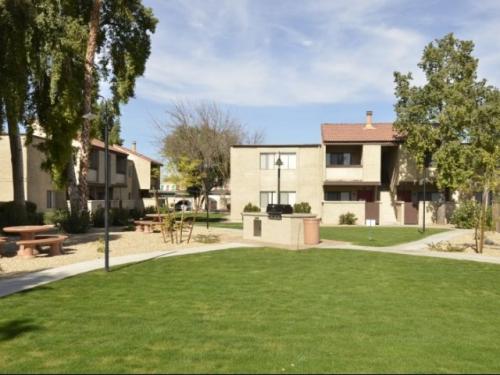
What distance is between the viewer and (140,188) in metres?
51.0

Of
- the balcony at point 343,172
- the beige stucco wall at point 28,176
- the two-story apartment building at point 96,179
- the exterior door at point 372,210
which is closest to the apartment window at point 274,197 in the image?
the balcony at point 343,172

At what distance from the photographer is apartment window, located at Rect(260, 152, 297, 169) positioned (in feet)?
116

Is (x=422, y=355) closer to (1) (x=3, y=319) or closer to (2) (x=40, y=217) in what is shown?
(1) (x=3, y=319)

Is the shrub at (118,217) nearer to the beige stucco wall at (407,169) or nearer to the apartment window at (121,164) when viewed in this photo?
the apartment window at (121,164)

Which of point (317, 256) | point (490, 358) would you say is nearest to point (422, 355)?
point (490, 358)

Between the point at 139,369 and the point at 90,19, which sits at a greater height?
the point at 90,19

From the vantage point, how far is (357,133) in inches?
1389

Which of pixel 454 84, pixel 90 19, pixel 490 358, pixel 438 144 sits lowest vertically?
pixel 490 358

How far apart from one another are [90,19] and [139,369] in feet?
78.3

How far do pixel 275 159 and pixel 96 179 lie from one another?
16369mm

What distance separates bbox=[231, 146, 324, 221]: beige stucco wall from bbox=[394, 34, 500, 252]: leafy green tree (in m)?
7.05

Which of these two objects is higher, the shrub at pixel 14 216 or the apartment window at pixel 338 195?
the apartment window at pixel 338 195

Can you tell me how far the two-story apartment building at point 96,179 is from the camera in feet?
102

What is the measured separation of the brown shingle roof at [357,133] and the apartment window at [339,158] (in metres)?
1.87
